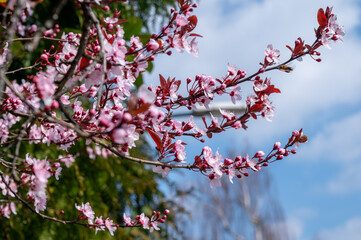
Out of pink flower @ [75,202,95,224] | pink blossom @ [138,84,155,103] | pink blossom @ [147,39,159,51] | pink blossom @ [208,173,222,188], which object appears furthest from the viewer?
pink flower @ [75,202,95,224]

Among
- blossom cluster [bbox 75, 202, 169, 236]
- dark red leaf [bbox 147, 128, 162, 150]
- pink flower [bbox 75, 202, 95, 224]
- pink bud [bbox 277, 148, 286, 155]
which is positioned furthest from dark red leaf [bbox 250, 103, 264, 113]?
pink flower [bbox 75, 202, 95, 224]

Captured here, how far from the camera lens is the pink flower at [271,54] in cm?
111

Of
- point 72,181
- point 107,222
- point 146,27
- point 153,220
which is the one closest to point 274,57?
point 153,220

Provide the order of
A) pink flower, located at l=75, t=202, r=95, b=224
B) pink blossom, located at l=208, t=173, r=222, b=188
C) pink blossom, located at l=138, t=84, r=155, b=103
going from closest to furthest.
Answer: pink blossom, located at l=138, t=84, r=155, b=103
pink blossom, located at l=208, t=173, r=222, b=188
pink flower, located at l=75, t=202, r=95, b=224

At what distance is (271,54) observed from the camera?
1116 millimetres

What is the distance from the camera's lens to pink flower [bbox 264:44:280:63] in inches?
43.6

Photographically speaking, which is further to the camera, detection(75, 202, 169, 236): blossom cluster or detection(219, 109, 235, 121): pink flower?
detection(75, 202, 169, 236): blossom cluster

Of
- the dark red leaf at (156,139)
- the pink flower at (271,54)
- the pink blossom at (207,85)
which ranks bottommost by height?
the dark red leaf at (156,139)

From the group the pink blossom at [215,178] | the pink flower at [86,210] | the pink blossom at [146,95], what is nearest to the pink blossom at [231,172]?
the pink blossom at [215,178]

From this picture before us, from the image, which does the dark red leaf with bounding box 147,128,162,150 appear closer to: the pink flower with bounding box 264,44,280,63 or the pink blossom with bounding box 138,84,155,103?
the pink blossom with bounding box 138,84,155,103

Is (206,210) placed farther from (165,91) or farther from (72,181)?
(165,91)

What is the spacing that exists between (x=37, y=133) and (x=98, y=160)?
3.47 ft

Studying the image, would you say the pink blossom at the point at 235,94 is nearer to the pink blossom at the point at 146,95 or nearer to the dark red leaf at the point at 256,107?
the dark red leaf at the point at 256,107

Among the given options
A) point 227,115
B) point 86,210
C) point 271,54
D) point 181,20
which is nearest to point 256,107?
point 227,115
